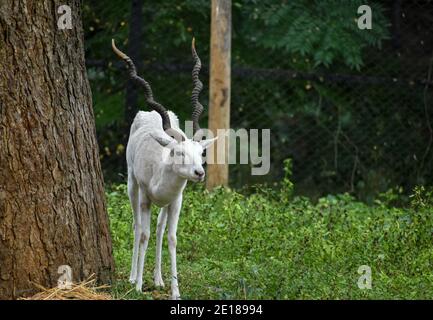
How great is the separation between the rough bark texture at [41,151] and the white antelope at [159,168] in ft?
1.95

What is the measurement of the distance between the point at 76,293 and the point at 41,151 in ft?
3.07

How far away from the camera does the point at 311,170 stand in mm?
12008

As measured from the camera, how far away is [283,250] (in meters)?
7.68

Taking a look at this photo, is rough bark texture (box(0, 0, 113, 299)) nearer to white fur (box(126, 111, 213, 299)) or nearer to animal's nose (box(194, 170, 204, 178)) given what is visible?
white fur (box(126, 111, 213, 299))

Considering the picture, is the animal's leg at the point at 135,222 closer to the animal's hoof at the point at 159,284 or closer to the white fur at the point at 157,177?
the white fur at the point at 157,177

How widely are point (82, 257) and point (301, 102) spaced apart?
5976mm

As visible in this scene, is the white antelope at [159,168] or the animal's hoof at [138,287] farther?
the animal's hoof at [138,287]

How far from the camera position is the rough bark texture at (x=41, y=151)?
6.14 m

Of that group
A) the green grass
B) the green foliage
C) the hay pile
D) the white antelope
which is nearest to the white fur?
the white antelope

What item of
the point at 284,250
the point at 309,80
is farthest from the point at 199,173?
the point at 309,80

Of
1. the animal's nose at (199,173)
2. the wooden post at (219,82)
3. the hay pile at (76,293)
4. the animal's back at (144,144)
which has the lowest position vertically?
the hay pile at (76,293)

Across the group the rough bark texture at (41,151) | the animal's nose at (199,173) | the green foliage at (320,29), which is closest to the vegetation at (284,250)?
the rough bark texture at (41,151)

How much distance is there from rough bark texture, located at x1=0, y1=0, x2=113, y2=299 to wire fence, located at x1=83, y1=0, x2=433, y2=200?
15.9 ft

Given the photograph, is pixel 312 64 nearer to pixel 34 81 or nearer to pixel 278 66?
pixel 278 66
